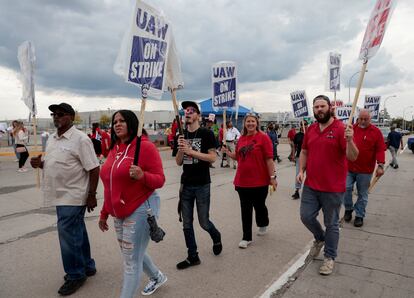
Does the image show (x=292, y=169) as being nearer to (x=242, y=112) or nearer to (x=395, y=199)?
(x=395, y=199)

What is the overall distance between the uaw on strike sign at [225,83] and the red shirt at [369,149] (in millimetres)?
2728

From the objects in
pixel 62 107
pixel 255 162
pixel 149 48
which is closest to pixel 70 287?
pixel 62 107

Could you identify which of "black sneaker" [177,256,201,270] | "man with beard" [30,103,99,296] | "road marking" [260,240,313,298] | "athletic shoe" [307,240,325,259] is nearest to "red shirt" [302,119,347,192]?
"athletic shoe" [307,240,325,259]

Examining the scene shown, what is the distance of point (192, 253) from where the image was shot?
367 centimetres

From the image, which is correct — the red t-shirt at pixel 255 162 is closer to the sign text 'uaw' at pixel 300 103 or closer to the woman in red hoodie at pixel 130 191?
the woman in red hoodie at pixel 130 191

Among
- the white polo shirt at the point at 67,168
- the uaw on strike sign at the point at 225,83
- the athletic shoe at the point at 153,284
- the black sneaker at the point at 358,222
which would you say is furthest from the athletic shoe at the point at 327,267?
the uaw on strike sign at the point at 225,83

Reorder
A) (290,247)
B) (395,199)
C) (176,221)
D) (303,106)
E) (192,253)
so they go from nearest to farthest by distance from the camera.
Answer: (192,253) → (290,247) → (176,221) → (395,199) → (303,106)

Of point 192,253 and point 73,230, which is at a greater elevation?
point 73,230

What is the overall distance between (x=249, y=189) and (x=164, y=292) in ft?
5.73

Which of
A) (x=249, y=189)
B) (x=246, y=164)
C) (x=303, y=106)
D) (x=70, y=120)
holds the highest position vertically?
(x=303, y=106)

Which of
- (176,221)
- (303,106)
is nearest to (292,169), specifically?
(303,106)

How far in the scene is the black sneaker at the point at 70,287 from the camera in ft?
10.1

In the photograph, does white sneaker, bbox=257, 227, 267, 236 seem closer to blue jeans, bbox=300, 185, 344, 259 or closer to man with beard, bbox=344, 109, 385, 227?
blue jeans, bbox=300, 185, 344, 259

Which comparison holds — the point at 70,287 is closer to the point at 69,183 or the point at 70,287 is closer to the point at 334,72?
the point at 69,183
